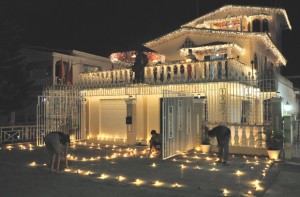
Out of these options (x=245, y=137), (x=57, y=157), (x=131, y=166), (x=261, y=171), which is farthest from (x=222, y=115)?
(x=57, y=157)

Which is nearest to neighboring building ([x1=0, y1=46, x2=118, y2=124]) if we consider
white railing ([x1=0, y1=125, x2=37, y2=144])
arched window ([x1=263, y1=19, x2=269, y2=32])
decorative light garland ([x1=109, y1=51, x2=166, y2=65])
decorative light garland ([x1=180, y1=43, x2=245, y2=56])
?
white railing ([x1=0, y1=125, x2=37, y2=144])

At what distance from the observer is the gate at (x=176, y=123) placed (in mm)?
10398

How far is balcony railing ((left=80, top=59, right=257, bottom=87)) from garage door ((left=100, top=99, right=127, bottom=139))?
1.57 meters

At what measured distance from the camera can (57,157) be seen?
8.97m

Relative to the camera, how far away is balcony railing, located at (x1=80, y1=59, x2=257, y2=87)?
41.2 feet

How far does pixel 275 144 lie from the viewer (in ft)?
35.3

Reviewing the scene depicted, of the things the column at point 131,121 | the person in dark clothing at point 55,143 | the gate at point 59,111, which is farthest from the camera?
the column at point 131,121

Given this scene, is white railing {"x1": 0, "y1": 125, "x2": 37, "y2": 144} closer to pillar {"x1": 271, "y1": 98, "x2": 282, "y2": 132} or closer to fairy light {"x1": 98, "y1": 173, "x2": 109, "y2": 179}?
fairy light {"x1": 98, "y1": 173, "x2": 109, "y2": 179}

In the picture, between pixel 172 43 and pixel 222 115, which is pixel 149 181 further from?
pixel 172 43

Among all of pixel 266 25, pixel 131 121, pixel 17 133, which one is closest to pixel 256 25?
pixel 266 25

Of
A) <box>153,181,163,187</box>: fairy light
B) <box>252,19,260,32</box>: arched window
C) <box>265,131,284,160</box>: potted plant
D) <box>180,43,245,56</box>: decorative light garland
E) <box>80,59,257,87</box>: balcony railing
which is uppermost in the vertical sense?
<box>252,19,260,32</box>: arched window

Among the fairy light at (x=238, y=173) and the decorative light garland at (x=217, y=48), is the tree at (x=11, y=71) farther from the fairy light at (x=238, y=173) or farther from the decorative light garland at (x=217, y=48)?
the fairy light at (x=238, y=173)

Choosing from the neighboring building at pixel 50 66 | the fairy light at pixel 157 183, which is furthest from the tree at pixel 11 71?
the fairy light at pixel 157 183

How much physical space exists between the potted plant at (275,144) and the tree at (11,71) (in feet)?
54.6
